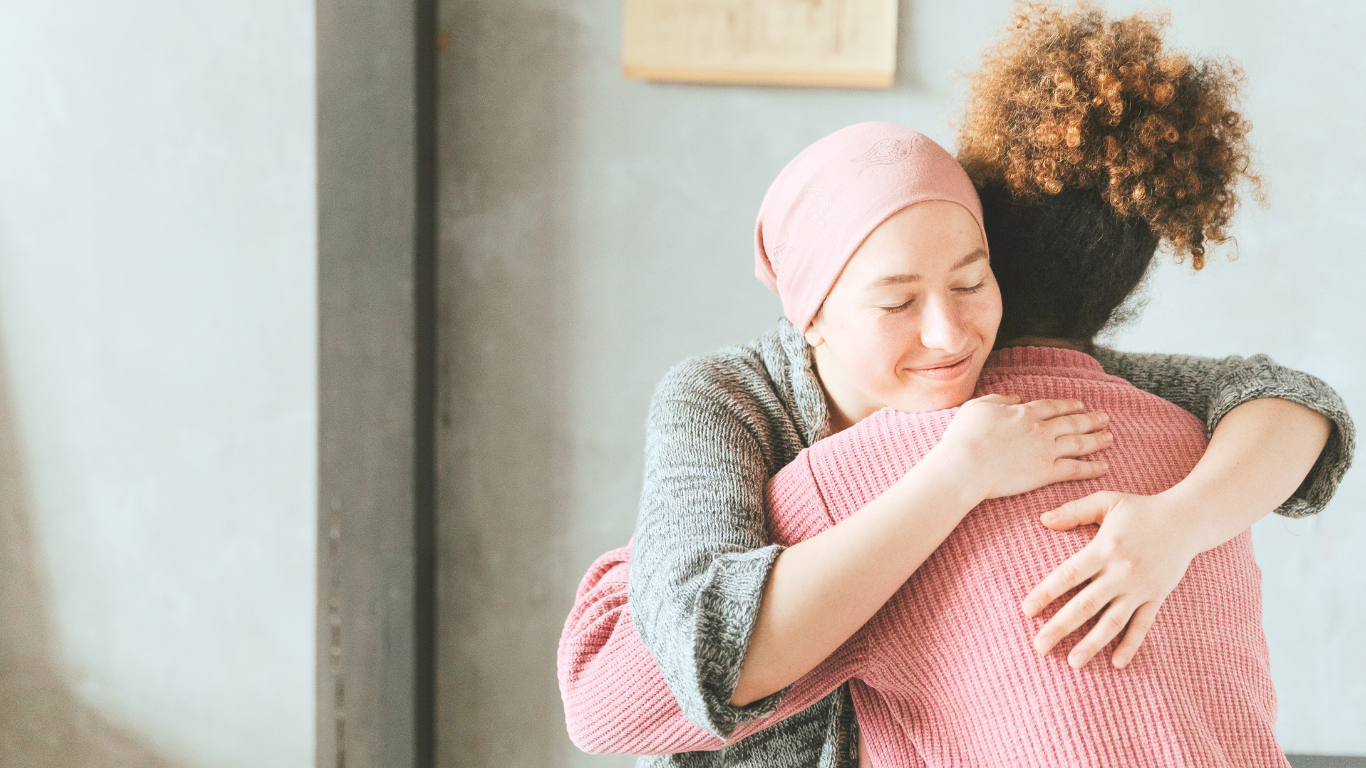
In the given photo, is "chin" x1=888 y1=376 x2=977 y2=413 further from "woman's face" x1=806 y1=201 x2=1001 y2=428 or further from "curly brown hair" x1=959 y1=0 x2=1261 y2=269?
"curly brown hair" x1=959 y1=0 x2=1261 y2=269

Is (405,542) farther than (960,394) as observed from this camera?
Yes

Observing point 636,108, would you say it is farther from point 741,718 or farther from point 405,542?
point 741,718

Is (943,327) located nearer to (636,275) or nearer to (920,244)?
(920,244)

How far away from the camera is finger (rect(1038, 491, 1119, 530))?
2.33 ft

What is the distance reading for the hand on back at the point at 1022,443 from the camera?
71 cm

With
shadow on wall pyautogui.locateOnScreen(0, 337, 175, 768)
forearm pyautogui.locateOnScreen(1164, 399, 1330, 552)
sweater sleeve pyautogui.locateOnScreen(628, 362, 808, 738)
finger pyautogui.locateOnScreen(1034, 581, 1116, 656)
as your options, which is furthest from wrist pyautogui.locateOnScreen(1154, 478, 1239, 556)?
shadow on wall pyautogui.locateOnScreen(0, 337, 175, 768)

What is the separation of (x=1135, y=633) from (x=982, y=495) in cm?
16

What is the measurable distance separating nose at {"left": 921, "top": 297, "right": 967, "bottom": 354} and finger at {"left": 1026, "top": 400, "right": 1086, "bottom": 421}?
0.28 ft

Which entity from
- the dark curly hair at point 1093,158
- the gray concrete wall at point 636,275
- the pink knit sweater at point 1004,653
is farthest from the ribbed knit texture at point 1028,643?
the gray concrete wall at point 636,275

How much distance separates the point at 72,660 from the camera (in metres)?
1.82

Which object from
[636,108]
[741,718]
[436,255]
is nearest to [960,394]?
[741,718]

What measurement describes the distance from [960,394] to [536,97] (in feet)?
3.73

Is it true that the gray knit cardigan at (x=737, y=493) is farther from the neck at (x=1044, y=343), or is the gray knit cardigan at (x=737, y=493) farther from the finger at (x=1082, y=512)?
the finger at (x=1082, y=512)

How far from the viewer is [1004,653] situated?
672mm
